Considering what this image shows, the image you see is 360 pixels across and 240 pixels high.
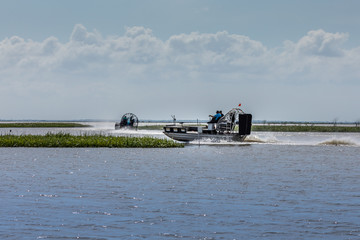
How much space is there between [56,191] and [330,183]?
38.8 ft

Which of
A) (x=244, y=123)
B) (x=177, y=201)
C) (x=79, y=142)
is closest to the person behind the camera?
(x=177, y=201)

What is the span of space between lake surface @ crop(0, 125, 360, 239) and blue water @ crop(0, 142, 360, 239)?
3 cm

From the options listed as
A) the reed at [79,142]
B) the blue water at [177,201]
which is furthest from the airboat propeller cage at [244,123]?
the blue water at [177,201]

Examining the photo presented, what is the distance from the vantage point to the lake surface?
1228cm

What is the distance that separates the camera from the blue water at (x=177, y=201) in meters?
12.3

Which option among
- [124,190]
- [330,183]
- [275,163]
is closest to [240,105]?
[275,163]

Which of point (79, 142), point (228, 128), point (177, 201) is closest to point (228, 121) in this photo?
point (228, 128)

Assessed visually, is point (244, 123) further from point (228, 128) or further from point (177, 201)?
point (177, 201)

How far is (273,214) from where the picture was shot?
14.3 metres

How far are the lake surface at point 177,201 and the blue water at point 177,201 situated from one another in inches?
1.0

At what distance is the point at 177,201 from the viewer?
53.7 feet

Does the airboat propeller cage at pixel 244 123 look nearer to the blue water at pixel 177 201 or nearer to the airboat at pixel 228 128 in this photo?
the airboat at pixel 228 128

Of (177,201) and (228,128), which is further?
(228,128)

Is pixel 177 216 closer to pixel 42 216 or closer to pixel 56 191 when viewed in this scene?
pixel 42 216
